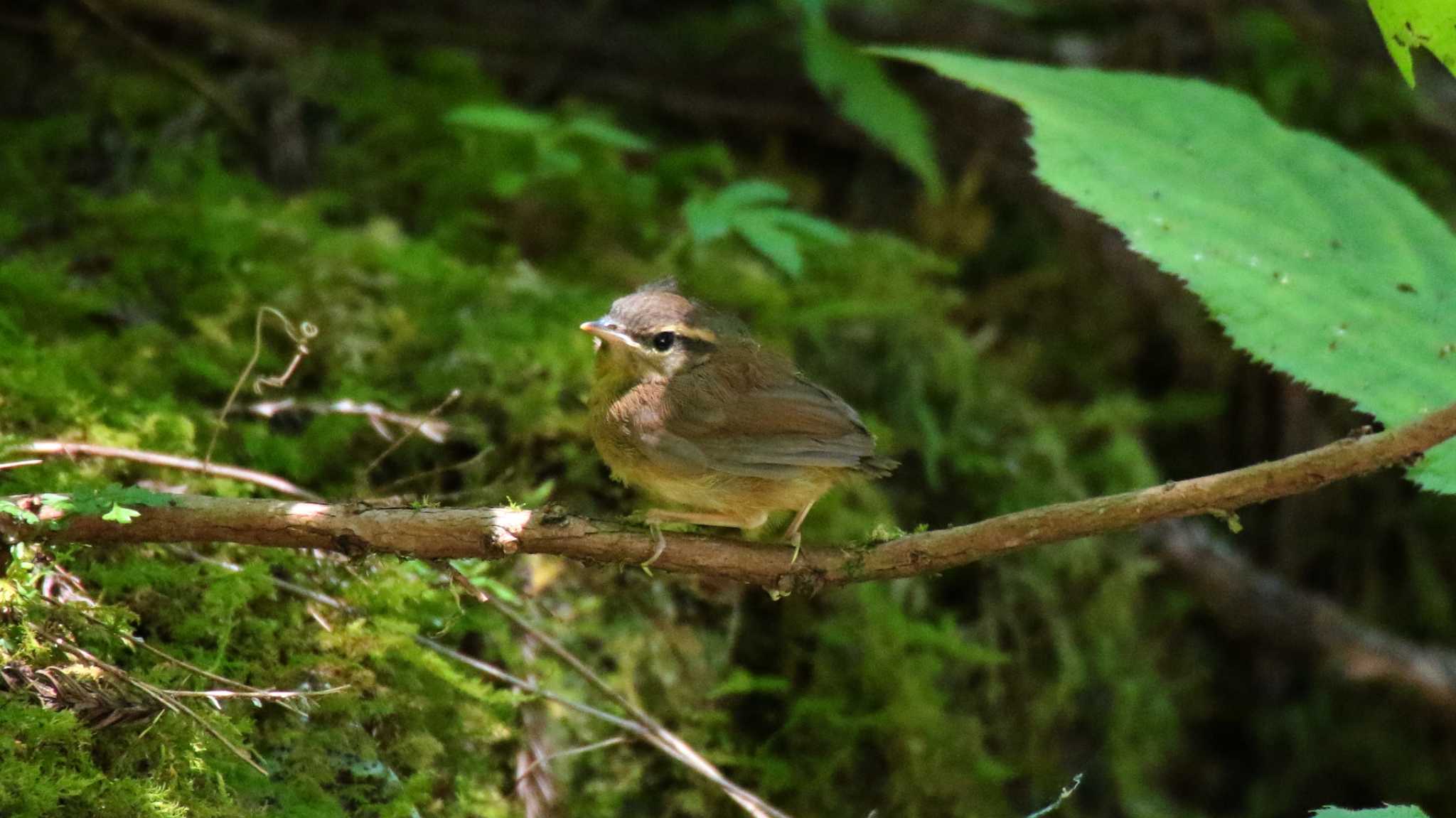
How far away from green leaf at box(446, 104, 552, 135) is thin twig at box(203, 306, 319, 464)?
1.03 meters

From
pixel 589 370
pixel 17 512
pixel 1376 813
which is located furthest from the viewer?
pixel 589 370

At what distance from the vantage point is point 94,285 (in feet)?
12.2

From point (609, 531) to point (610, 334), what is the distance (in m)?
0.63

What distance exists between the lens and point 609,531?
2.49 metres

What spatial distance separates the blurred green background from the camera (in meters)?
2.85

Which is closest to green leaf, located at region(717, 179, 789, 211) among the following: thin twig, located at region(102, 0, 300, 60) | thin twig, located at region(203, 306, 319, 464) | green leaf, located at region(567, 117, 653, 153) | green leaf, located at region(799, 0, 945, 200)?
green leaf, located at region(567, 117, 653, 153)

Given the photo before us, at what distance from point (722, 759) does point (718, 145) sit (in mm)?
2907

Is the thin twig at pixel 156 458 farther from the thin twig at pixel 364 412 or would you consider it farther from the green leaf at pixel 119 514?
the green leaf at pixel 119 514

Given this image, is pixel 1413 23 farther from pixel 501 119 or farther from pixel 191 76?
pixel 191 76

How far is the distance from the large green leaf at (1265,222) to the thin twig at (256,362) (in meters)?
1.58

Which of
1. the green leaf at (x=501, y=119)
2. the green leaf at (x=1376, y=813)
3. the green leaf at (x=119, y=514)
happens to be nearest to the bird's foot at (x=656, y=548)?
A: the green leaf at (x=119, y=514)

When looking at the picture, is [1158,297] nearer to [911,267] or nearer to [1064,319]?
[1064,319]

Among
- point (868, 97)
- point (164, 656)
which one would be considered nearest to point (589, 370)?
point (164, 656)

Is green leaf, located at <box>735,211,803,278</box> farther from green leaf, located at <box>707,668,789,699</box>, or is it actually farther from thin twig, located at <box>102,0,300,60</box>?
thin twig, located at <box>102,0,300,60</box>
